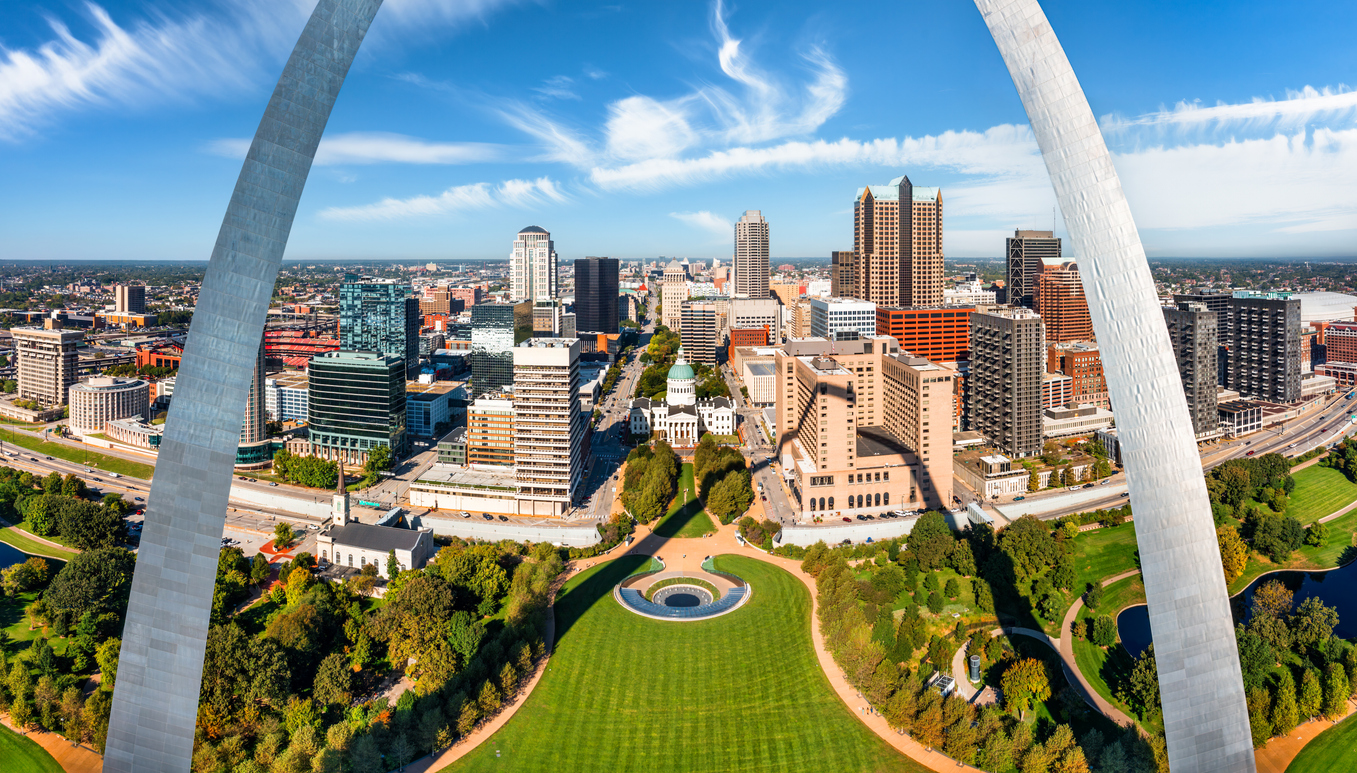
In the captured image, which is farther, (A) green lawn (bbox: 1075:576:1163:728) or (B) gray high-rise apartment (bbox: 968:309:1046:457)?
(B) gray high-rise apartment (bbox: 968:309:1046:457)

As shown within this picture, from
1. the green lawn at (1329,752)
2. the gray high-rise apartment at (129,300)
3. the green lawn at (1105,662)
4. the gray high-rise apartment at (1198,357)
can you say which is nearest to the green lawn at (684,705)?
the green lawn at (1105,662)

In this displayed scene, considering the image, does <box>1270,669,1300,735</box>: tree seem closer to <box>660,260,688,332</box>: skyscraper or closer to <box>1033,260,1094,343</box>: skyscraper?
<box>1033,260,1094,343</box>: skyscraper

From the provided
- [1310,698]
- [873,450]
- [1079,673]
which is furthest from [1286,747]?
[873,450]

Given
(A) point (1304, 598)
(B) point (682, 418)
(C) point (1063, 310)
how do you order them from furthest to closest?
(C) point (1063, 310)
(B) point (682, 418)
(A) point (1304, 598)

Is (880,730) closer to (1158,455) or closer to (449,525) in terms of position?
(1158,455)

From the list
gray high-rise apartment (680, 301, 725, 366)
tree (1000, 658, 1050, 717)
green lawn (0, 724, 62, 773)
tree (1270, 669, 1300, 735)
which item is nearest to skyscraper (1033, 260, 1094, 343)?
gray high-rise apartment (680, 301, 725, 366)

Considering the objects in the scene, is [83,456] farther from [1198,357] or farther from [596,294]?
[1198,357]
